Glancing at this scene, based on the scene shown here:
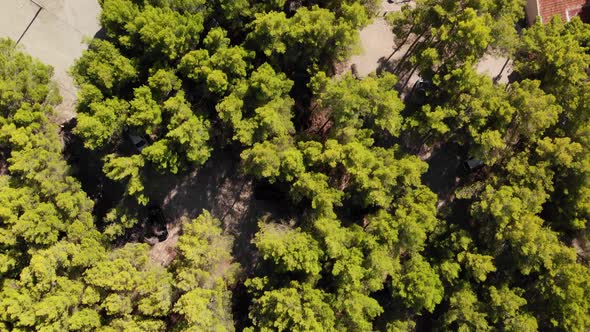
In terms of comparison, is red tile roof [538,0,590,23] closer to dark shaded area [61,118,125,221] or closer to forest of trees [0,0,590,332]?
forest of trees [0,0,590,332]

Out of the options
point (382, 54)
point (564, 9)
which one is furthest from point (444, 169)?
point (564, 9)

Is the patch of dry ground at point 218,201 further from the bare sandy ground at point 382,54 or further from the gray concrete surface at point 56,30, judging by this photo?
the bare sandy ground at point 382,54

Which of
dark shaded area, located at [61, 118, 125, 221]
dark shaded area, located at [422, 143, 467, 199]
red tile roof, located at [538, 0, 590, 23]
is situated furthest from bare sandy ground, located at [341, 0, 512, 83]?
dark shaded area, located at [61, 118, 125, 221]

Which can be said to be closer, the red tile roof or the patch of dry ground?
the patch of dry ground

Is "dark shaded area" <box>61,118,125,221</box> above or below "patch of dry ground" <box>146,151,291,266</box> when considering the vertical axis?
below

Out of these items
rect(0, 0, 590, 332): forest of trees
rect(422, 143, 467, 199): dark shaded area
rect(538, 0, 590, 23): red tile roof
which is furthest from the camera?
rect(538, 0, 590, 23): red tile roof

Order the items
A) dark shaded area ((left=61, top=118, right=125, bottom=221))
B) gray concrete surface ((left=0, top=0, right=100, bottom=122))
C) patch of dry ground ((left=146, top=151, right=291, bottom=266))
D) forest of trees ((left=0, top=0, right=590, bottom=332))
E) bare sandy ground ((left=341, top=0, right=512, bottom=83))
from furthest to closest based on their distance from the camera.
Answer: bare sandy ground ((left=341, top=0, right=512, bottom=83)) → patch of dry ground ((left=146, top=151, right=291, bottom=266)) → gray concrete surface ((left=0, top=0, right=100, bottom=122)) → dark shaded area ((left=61, top=118, right=125, bottom=221)) → forest of trees ((left=0, top=0, right=590, bottom=332))
